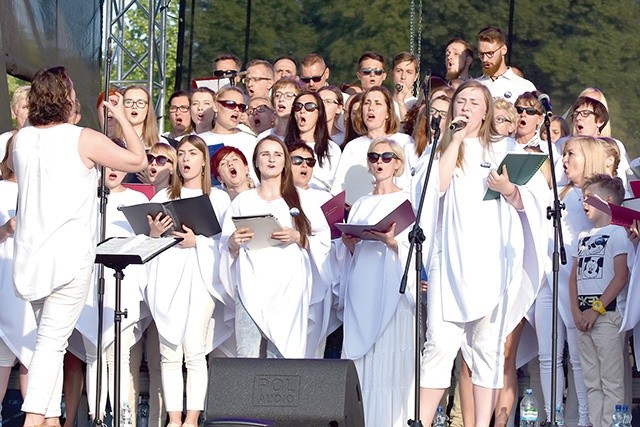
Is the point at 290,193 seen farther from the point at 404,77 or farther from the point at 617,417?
the point at 617,417

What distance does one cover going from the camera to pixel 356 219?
8281mm

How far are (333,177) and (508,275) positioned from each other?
74.2 inches

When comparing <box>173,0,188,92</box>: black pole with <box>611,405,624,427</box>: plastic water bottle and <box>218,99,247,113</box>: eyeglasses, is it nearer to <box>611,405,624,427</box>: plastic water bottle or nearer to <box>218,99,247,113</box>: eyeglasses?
<box>218,99,247,113</box>: eyeglasses

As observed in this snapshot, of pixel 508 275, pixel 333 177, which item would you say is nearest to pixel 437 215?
pixel 508 275

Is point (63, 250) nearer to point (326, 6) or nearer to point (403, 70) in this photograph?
point (403, 70)

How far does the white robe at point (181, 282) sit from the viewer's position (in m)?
8.46

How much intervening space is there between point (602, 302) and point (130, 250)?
9.72 feet

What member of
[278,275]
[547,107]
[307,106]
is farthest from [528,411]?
[307,106]

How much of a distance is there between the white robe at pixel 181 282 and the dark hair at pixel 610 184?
2.37 metres

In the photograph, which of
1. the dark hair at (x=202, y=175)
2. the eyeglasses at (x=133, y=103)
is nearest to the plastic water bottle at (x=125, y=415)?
the dark hair at (x=202, y=175)

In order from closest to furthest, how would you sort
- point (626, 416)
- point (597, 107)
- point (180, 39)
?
point (626, 416) < point (597, 107) < point (180, 39)

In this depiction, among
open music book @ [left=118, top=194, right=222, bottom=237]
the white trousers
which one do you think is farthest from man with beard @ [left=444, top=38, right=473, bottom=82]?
the white trousers

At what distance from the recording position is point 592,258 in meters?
8.12

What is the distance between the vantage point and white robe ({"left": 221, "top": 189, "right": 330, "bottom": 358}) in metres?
8.22
